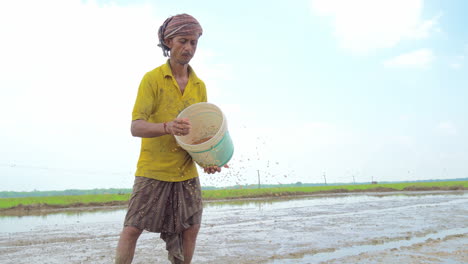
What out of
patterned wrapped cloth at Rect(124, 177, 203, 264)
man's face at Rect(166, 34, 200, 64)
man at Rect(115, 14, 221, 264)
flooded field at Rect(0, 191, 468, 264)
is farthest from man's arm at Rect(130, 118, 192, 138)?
flooded field at Rect(0, 191, 468, 264)

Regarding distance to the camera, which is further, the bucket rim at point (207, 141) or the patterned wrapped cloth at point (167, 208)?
the patterned wrapped cloth at point (167, 208)

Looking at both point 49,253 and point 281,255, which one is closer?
point 281,255

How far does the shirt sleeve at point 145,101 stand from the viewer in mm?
2295

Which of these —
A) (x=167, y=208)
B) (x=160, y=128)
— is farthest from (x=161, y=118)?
(x=167, y=208)

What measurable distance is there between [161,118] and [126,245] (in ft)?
2.64

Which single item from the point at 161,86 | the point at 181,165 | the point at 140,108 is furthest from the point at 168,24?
the point at 181,165

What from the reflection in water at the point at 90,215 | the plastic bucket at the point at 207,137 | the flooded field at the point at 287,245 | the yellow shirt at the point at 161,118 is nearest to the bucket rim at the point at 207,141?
the plastic bucket at the point at 207,137

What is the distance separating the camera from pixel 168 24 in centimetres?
239

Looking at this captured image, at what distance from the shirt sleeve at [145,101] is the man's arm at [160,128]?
0.06 metres

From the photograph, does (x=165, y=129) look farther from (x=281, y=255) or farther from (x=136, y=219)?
(x=281, y=255)

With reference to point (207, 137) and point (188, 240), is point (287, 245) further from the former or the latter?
point (207, 137)

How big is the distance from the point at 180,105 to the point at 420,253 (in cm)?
341

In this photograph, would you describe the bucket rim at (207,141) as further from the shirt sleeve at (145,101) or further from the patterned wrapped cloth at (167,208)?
the patterned wrapped cloth at (167,208)

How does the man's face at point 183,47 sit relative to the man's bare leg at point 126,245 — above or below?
above
